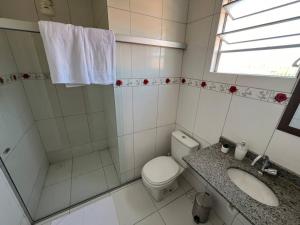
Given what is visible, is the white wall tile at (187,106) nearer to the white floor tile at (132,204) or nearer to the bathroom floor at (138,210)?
the bathroom floor at (138,210)

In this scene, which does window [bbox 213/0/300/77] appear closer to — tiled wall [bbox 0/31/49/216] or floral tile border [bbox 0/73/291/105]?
floral tile border [bbox 0/73/291/105]

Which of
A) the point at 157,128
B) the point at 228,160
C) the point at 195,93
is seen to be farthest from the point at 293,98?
the point at 157,128

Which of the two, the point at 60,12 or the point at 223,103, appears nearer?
the point at 223,103

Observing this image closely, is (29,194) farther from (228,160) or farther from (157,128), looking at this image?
(228,160)

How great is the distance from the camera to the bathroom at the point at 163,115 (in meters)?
0.90

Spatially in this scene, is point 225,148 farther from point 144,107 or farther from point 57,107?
point 57,107

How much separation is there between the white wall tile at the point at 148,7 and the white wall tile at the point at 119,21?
9 centimetres

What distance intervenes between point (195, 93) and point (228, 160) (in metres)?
0.73

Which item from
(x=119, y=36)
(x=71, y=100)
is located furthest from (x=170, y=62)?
(x=71, y=100)

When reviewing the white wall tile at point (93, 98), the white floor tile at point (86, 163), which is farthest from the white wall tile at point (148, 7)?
the white floor tile at point (86, 163)

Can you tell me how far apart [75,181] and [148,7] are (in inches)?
85.8

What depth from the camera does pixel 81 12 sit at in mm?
1594

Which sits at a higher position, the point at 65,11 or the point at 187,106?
the point at 65,11

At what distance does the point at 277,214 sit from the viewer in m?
0.72
